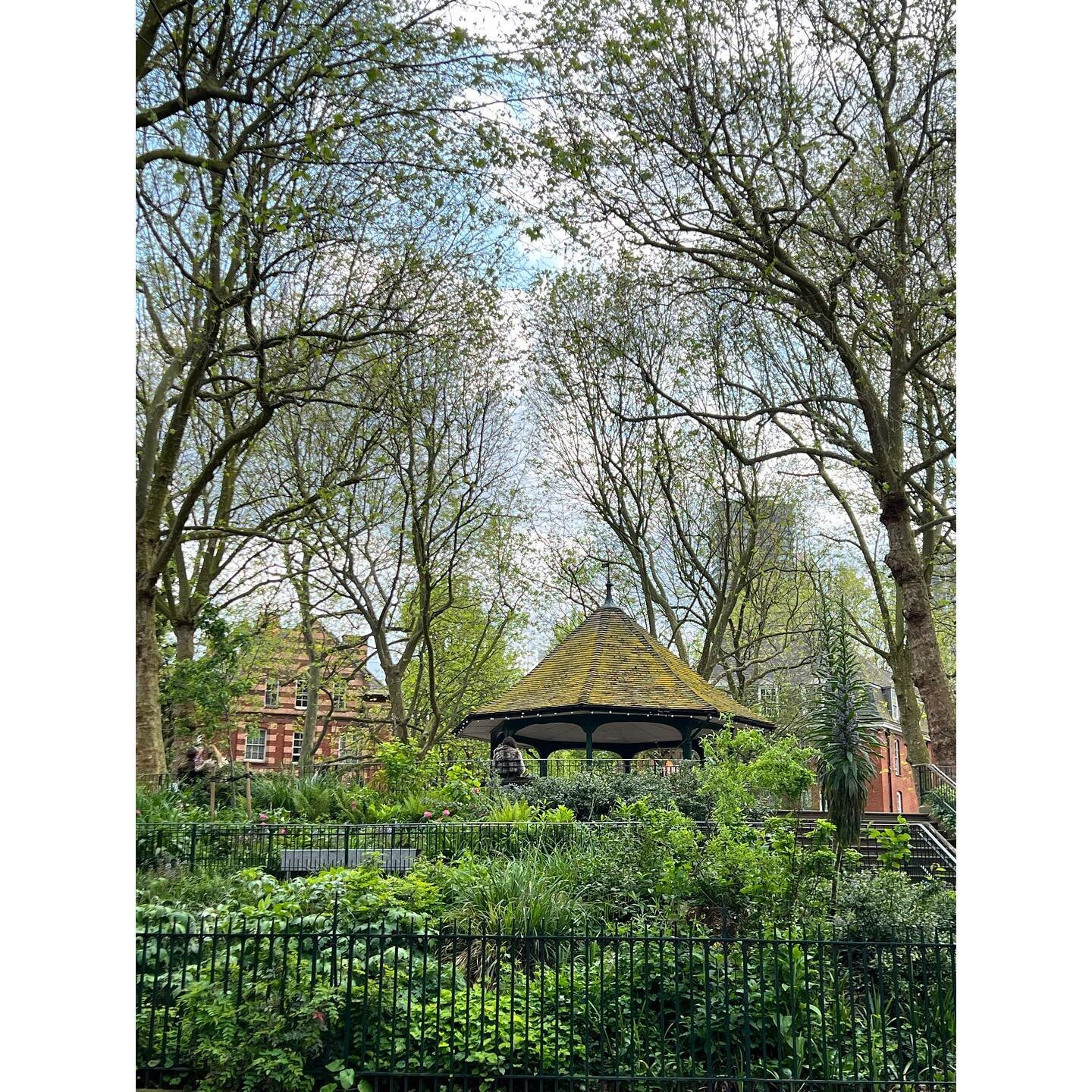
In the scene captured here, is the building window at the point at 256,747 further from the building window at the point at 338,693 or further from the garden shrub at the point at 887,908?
the garden shrub at the point at 887,908

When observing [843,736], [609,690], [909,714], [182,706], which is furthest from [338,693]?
[843,736]

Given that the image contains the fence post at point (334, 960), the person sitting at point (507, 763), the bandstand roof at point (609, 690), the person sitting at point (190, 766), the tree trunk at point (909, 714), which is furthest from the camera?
the tree trunk at point (909, 714)

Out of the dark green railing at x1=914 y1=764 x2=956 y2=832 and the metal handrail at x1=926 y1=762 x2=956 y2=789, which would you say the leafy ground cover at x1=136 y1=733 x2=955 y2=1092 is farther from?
the metal handrail at x1=926 y1=762 x2=956 y2=789

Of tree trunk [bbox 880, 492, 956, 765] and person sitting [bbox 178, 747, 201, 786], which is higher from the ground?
tree trunk [bbox 880, 492, 956, 765]

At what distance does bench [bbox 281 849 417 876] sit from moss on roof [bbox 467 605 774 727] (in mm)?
6712

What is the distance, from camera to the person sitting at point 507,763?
19.3 metres

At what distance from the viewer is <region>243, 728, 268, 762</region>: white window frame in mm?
41719

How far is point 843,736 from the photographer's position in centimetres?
1105

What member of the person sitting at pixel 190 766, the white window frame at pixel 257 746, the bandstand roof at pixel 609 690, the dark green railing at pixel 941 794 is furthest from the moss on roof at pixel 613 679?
the white window frame at pixel 257 746

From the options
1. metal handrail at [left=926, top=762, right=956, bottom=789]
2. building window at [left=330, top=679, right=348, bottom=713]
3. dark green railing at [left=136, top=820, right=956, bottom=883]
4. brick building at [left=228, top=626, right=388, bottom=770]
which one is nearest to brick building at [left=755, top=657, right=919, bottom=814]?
brick building at [left=228, top=626, right=388, bottom=770]

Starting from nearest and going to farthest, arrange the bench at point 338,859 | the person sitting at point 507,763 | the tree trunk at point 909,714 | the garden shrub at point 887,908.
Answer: the garden shrub at point 887,908
the bench at point 338,859
the person sitting at point 507,763
the tree trunk at point 909,714

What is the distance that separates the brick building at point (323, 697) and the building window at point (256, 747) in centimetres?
3

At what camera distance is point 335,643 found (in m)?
26.3
